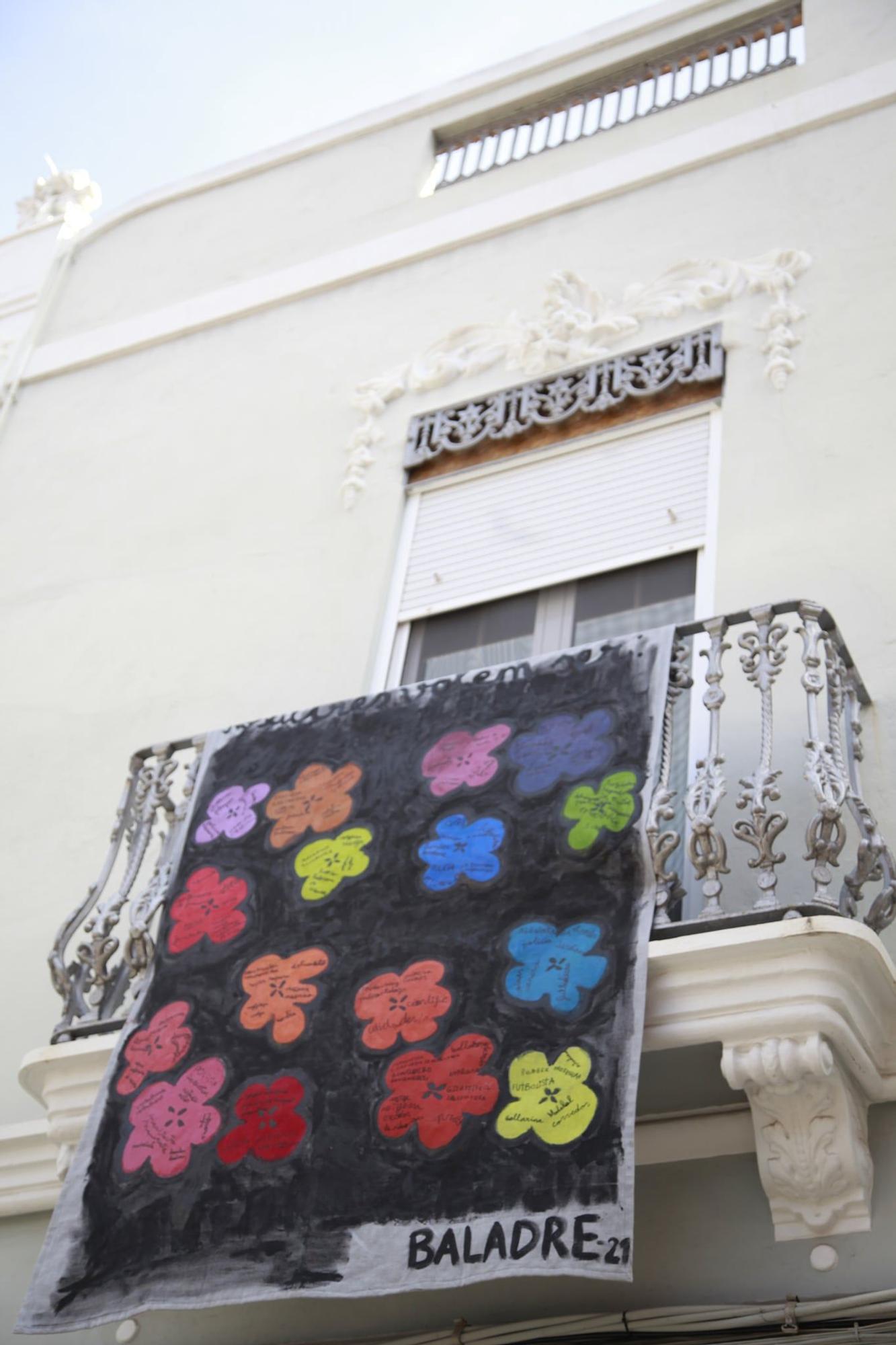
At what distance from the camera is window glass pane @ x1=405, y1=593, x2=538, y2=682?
22.2 ft

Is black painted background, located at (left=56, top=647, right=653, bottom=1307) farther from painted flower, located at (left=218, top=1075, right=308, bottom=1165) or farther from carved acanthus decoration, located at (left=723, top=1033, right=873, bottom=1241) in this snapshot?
carved acanthus decoration, located at (left=723, top=1033, right=873, bottom=1241)

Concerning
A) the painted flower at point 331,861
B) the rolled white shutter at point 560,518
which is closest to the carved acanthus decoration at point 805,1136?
the painted flower at point 331,861

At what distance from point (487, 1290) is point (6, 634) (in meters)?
4.28

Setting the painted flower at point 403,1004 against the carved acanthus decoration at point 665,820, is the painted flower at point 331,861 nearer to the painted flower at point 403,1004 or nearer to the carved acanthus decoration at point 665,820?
the painted flower at point 403,1004

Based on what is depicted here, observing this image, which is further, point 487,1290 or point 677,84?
point 677,84

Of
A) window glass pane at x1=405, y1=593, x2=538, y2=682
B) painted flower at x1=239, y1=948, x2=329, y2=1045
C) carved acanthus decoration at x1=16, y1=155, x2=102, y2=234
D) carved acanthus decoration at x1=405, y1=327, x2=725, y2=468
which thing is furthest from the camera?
carved acanthus decoration at x1=16, y1=155, x2=102, y2=234

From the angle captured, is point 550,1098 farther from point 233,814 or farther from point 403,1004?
point 233,814

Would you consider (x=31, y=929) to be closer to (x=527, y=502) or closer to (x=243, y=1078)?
(x=243, y=1078)

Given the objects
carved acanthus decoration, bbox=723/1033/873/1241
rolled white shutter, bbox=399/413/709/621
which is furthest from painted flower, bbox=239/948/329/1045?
rolled white shutter, bbox=399/413/709/621

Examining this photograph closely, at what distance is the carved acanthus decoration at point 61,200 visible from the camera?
1036cm

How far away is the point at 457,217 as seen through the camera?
857 centimetres

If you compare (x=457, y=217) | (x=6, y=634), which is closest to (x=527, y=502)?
(x=457, y=217)

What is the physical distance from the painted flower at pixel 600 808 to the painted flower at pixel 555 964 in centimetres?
30

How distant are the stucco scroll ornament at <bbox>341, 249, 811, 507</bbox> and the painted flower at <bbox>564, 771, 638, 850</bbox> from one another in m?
2.36
